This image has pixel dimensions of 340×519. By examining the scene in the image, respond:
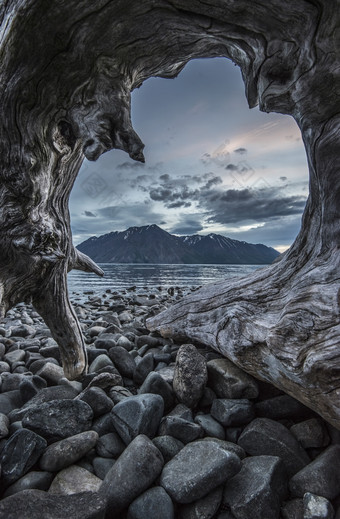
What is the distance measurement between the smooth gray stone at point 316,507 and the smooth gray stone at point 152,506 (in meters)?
0.88

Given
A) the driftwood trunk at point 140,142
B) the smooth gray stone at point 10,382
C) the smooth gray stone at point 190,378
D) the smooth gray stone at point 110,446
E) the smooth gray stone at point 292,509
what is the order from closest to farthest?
1. the smooth gray stone at point 292,509
2. the driftwood trunk at point 140,142
3. the smooth gray stone at point 110,446
4. the smooth gray stone at point 190,378
5. the smooth gray stone at point 10,382

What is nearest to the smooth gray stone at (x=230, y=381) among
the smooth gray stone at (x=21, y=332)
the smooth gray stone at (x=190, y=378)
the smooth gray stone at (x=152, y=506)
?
the smooth gray stone at (x=190, y=378)

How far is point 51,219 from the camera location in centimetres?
335

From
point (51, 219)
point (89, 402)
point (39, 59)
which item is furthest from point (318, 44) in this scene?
point (89, 402)


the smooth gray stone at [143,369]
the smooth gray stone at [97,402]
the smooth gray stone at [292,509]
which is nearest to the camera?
the smooth gray stone at [292,509]

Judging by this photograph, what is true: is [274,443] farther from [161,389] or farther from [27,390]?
[27,390]

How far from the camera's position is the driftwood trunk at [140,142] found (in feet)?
7.45

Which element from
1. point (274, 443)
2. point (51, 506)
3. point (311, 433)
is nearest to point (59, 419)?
point (51, 506)

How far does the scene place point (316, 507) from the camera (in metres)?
1.82

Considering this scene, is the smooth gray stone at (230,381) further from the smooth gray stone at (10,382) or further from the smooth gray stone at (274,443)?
the smooth gray stone at (10,382)

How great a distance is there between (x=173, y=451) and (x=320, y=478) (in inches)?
43.7

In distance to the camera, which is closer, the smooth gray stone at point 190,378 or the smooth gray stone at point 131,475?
the smooth gray stone at point 131,475

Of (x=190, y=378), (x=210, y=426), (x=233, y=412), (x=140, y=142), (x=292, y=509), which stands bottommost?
(x=292, y=509)

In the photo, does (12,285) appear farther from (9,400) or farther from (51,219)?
(9,400)
